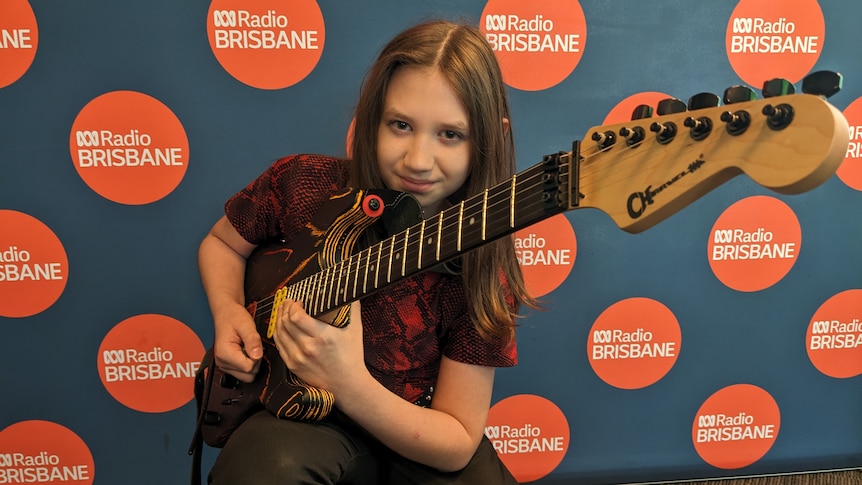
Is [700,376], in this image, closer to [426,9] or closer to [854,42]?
[854,42]

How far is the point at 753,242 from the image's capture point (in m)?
1.33

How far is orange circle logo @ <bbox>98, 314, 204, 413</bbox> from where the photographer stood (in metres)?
1.23

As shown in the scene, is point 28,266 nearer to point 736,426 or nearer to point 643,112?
point 643,112

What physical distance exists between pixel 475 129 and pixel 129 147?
28.5 inches

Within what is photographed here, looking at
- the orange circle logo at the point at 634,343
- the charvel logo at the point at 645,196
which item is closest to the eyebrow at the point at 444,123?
the charvel logo at the point at 645,196

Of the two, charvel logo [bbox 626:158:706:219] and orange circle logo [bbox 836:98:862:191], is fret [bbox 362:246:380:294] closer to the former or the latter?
charvel logo [bbox 626:158:706:219]

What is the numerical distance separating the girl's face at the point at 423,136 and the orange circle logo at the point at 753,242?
77 cm

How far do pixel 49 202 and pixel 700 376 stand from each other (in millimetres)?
1424

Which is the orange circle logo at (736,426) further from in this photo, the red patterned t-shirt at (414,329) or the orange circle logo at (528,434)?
the red patterned t-shirt at (414,329)

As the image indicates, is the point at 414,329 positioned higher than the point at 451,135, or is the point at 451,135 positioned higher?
the point at 451,135

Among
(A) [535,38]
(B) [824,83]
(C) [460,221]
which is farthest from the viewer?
(A) [535,38]

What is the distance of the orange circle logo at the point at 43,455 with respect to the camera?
1248 millimetres

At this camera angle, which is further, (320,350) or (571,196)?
(320,350)

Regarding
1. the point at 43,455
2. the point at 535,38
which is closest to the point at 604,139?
the point at 535,38
